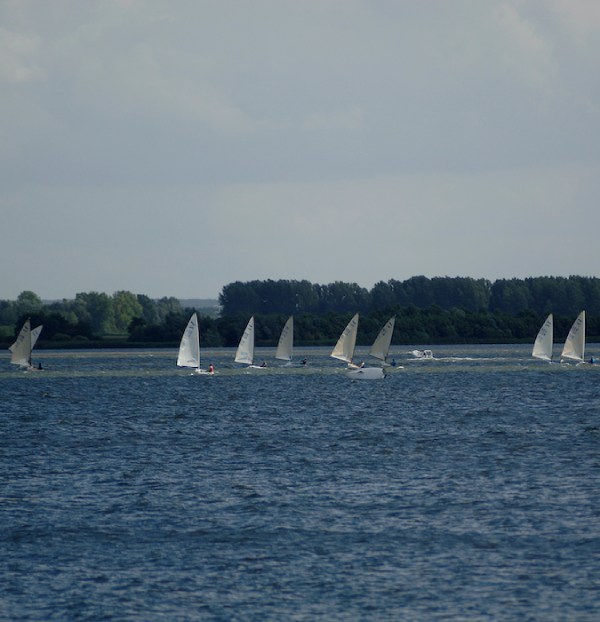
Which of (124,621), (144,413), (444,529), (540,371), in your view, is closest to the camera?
(124,621)

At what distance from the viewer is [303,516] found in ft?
131

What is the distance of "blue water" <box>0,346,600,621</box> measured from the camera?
1179 inches

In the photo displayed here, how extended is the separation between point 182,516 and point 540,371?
349ft

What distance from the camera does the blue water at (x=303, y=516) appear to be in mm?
29938

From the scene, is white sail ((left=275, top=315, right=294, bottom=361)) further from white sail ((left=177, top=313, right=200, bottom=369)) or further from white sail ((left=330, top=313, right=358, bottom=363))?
white sail ((left=177, top=313, right=200, bottom=369))

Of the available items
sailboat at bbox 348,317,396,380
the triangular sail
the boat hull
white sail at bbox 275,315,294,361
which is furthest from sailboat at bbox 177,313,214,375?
the triangular sail

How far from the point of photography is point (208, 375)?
144m

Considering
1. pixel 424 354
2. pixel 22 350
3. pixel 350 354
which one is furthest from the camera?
pixel 424 354

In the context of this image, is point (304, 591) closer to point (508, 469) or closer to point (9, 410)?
point (508, 469)

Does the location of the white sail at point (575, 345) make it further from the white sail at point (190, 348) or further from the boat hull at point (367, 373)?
the white sail at point (190, 348)

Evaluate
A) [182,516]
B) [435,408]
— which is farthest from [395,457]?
[435,408]

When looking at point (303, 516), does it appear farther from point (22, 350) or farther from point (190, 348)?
point (22, 350)

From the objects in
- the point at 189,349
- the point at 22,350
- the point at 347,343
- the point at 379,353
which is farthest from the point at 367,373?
the point at 22,350

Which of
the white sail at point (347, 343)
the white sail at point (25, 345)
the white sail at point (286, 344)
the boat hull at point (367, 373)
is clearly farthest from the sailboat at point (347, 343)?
the white sail at point (25, 345)
